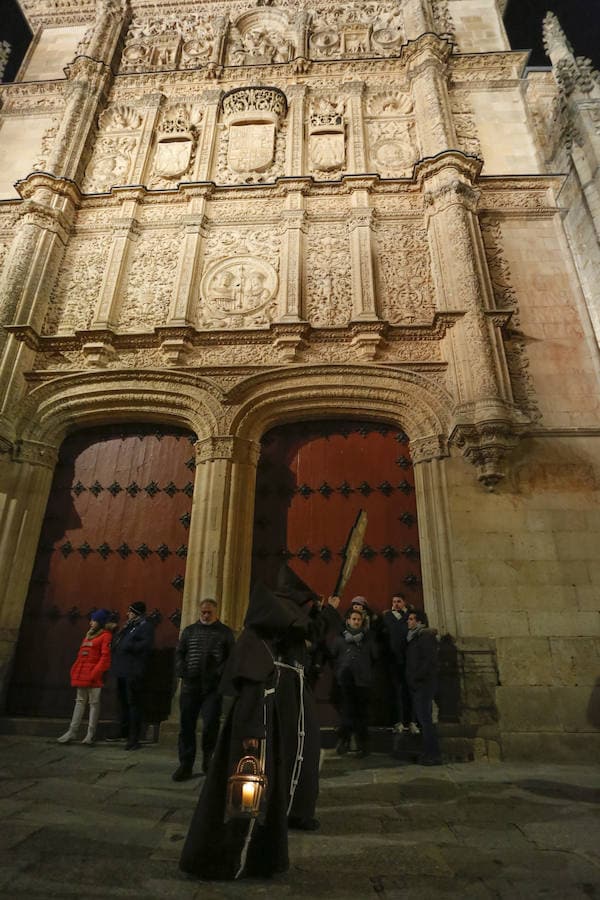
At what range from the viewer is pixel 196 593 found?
18.9ft

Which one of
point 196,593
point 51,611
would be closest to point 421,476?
point 196,593

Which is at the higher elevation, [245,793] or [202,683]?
[202,683]

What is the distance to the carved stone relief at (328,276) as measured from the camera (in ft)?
24.3

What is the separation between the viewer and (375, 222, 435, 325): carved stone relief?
24.1 ft

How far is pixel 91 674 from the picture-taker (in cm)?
512

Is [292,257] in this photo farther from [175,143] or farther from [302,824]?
[302,824]

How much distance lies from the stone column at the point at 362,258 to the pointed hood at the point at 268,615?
518 centimetres

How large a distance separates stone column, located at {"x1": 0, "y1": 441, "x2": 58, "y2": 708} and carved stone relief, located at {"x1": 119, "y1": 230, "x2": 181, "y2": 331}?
238cm

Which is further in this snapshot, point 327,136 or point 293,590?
point 327,136

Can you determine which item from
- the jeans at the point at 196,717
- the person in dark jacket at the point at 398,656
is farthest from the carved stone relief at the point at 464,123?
the jeans at the point at 196,717

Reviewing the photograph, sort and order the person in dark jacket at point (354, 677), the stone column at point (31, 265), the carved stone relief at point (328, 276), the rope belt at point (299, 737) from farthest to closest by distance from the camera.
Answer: the carved stone relief at point (328, 276), the stone column at point (31, 265), the person in dark jacket at point (354, 677), the rope belt at point (299, 737)

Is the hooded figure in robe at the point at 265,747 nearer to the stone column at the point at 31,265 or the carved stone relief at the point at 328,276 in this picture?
the carved stone relief at the point at 328,276

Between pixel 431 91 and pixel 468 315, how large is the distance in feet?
18.0

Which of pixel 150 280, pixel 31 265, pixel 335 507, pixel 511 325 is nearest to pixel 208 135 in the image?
pixel 150 280
